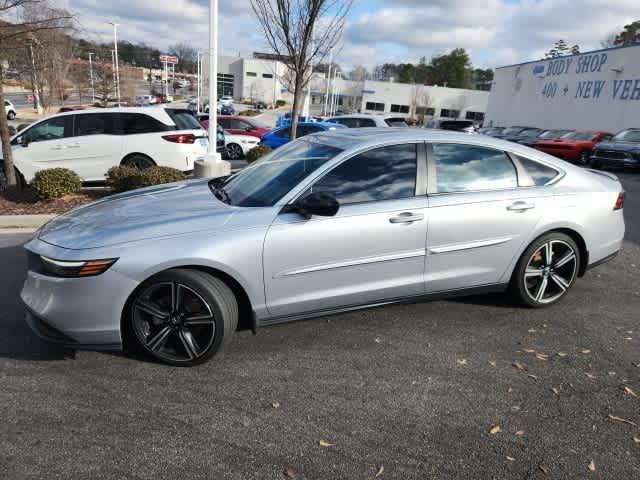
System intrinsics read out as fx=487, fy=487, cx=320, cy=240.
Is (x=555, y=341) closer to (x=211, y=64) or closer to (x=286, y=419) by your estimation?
(x=286, y=419)

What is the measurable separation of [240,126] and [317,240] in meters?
15.1

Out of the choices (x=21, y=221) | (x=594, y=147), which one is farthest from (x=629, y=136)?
(x=21, y=221)

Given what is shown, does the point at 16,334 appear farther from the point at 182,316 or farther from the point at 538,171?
the point at 538,171

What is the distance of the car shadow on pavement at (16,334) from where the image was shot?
138 inches

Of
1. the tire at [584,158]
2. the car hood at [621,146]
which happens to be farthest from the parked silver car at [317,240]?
the tire at [584,158]

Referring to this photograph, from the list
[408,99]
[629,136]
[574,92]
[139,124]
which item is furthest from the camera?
[408,99]

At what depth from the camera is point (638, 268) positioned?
231 inches

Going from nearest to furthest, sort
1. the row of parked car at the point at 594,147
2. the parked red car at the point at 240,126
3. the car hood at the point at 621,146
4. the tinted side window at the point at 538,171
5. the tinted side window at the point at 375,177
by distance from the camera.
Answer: the tinted side window at the point at 375,177
the tinted side window at the point at 538,171
the car hood at the point at 621,146
the row of parked car at the point at 594,147
the parked red car at the point at 240,126

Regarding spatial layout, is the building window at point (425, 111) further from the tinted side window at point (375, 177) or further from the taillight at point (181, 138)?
the tinted side window at point (375, 177)

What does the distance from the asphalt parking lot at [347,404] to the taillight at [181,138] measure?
5.91 m

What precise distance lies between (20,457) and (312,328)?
85.8 inches

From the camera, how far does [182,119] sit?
1011 cm

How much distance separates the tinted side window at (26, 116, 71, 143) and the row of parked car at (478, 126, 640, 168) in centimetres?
1616

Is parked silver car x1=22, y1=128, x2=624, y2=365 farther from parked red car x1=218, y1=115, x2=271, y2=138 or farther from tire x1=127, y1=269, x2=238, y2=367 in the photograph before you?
parked red car x1=218, y1=115, x2=271, y2=138
